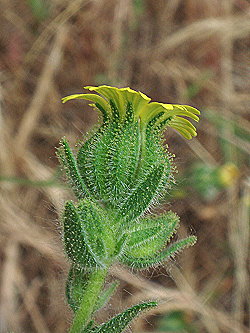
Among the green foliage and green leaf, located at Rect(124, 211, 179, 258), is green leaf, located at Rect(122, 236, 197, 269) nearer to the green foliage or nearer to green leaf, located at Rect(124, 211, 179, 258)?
green leaf, located at Rect(124, 211, 179, 258)

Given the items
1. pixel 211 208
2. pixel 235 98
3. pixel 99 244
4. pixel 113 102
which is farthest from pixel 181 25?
pixel 99 244

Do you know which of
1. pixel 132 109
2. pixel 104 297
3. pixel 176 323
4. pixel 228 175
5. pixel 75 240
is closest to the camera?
pixel 75 240

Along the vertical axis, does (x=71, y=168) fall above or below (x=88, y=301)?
above

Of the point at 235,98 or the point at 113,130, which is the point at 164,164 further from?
the point at 235,98

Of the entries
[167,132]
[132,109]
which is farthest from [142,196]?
[167,132]

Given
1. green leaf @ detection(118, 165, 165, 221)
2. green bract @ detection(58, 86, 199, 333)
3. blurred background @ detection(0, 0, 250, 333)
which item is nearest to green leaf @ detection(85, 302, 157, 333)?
green bract @ detection(58, 86, 199, 333)

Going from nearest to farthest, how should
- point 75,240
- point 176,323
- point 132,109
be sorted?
point 75,240
point 132,109
point 176,323

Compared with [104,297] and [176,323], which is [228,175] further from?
[104,297]
